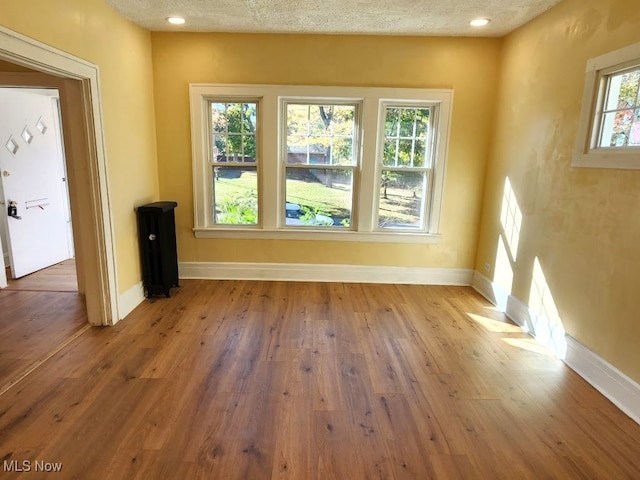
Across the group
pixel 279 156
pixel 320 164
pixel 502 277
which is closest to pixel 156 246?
pixel 279 156

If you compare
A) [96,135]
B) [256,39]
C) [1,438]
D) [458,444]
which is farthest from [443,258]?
[1,438]

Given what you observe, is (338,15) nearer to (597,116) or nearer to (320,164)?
(320,164)

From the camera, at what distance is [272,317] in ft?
10.9

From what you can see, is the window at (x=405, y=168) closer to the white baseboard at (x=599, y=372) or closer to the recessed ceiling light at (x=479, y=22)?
the recessed ceiling light at (x=479, y=22)

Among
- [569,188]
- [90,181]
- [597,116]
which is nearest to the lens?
[597,116]

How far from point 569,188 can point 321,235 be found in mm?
2421

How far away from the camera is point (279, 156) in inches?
158

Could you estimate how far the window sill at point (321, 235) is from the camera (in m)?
4.17

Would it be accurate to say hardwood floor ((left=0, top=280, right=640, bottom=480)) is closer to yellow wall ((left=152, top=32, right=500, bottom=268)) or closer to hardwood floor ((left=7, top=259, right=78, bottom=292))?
hardwood floor ((left=7, top=259, right=78, bottom=292))

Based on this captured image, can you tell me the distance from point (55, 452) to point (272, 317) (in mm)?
1815

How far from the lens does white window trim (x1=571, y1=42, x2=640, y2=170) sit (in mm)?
2211

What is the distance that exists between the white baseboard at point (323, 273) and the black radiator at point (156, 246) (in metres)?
Result: 0.53

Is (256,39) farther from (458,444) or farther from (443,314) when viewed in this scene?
(458,444)

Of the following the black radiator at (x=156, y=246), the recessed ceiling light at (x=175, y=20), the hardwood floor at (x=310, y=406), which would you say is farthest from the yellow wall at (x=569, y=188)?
the black radiator at (x=156, y=246)
